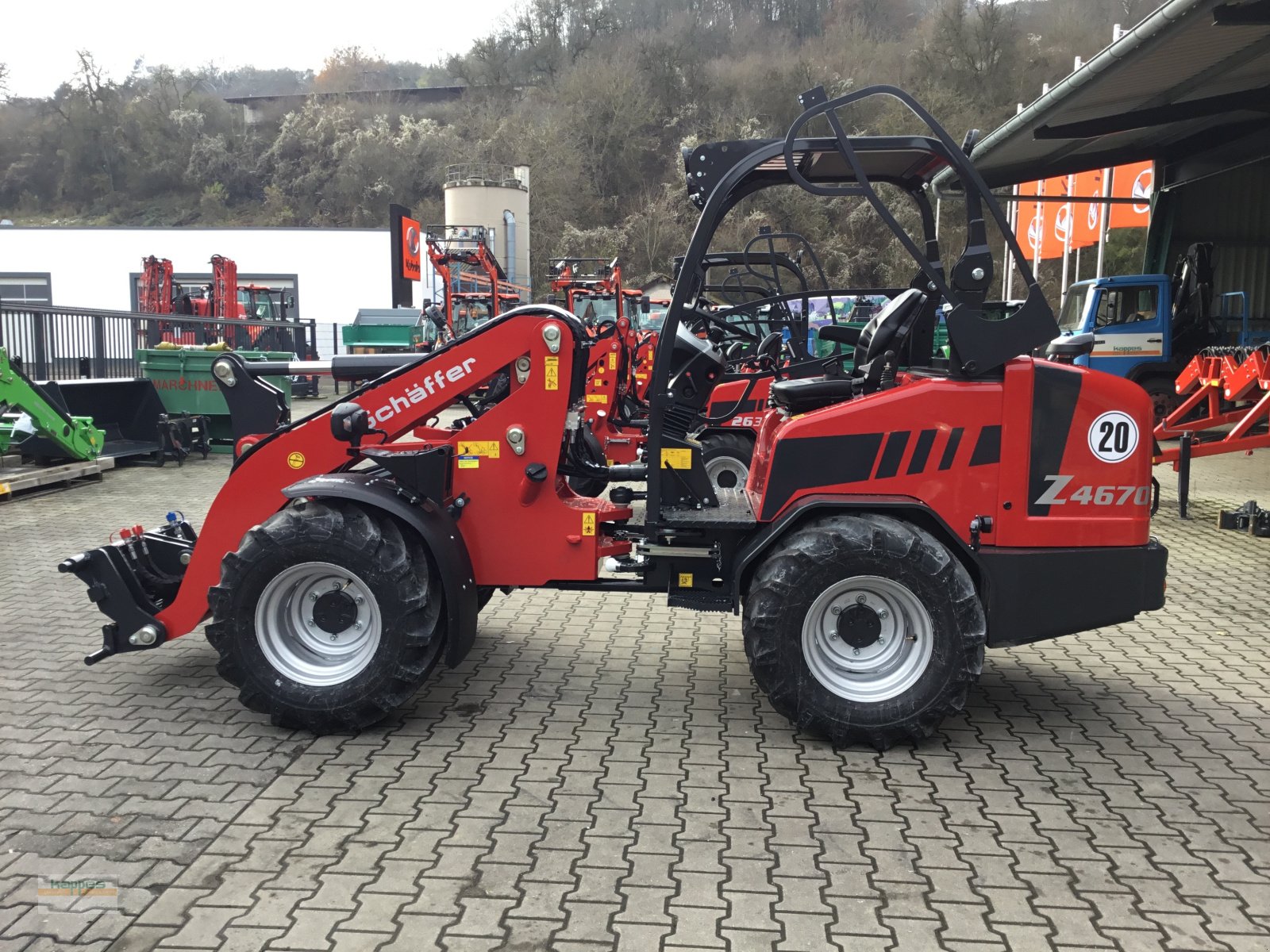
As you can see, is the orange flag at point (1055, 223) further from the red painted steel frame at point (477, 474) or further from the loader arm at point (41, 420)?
the red painted steel frame at point (477, 474)

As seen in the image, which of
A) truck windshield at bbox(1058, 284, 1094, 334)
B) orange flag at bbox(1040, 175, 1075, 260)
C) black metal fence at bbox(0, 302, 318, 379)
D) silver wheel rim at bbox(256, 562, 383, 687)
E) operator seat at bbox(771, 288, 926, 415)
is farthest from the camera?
orange flag at bbox(1040, 175, 1075, 260)

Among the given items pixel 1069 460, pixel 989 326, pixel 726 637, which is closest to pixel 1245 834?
pixel 1069 460

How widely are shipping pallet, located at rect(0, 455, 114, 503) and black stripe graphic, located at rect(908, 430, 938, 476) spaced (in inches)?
382

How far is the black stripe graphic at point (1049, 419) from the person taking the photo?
4.22 metres

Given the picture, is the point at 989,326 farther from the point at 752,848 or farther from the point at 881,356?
the point at 752,848

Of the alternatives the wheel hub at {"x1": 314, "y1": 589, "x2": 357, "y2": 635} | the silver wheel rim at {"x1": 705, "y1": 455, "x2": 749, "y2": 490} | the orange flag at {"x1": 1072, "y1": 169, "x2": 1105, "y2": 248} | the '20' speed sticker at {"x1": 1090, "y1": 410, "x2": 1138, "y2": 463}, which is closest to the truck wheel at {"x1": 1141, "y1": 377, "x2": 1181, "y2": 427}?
the orange flag at {"x1": 1072, "y1": 169, "x2": 1105, "y2": 248}

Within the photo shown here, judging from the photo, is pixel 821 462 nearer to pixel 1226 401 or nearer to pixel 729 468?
pixel 729 468

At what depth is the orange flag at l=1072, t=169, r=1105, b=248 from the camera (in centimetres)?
2084

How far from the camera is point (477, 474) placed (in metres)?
4.65

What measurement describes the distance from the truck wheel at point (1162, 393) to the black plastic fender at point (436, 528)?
46.4 ft

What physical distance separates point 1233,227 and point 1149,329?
13.8 feet

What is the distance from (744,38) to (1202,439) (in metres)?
47.3

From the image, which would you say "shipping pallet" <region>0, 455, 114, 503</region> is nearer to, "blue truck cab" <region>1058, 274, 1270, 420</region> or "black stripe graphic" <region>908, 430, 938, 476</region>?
"black stripe graphic" <region>908, 430, 938, 476</region>

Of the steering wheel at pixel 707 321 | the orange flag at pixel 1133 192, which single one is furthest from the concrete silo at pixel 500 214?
the steering wheel at pixel 707 321
